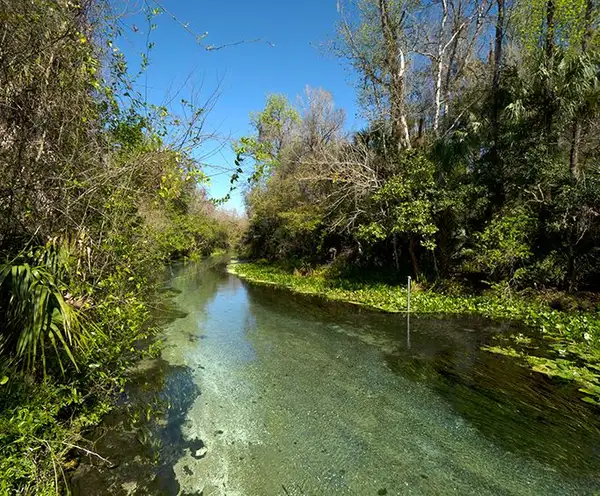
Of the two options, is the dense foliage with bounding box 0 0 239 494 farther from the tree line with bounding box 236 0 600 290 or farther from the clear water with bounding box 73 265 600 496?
the tree line with bounding box 236 0 600 290

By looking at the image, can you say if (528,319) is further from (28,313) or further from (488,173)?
(28,313)

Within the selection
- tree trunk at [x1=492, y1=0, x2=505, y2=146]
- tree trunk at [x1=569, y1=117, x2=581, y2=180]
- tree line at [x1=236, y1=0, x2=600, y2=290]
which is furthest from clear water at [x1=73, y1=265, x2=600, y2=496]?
tree trunk at [x1=492, y1=0, x2=505, y2=146]

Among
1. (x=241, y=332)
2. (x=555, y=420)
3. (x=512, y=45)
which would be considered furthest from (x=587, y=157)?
(x=241, y=332)

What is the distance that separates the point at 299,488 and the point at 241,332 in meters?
5.30

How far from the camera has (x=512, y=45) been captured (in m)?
11.3

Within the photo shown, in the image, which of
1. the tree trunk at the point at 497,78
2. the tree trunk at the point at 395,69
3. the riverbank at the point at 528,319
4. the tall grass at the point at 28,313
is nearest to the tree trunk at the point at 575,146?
the tree trunk at the point at 497,78

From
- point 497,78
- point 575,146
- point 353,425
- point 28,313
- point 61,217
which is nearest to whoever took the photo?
point 28,313

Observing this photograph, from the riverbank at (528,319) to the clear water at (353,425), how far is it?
38 cm

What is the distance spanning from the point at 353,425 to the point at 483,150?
1056 centimetres

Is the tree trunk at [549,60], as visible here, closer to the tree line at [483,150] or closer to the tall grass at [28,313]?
the tree line at [483,150]

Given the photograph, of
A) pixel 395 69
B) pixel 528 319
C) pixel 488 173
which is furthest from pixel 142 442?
pixel 395 69

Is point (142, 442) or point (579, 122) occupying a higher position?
point (579, 122)

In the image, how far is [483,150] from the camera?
1098 centimetres

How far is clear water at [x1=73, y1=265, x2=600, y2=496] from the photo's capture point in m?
3.07
